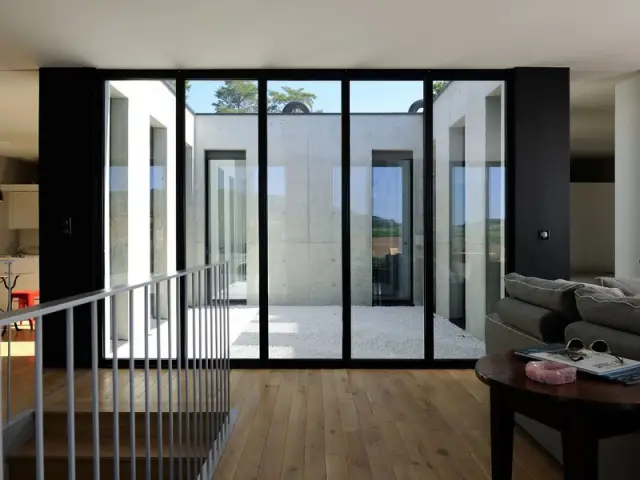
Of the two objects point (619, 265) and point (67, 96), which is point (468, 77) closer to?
point (619, 265)

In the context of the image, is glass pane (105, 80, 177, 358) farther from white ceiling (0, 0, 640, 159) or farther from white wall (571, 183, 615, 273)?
white wall (571, 183, 615, 273)

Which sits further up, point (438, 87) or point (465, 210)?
point (438, 87)

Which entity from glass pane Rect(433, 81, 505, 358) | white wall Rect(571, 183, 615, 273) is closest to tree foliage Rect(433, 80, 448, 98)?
glass pane Rect(433, 81, 505, 358)

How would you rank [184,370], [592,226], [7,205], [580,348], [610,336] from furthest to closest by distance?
[592,226] → [7,205] → [184,370] → [610,336] → [580,348]

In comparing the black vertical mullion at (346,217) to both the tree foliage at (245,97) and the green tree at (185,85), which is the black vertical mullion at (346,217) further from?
the green tree at (185,85)

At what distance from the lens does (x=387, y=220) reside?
4.72 m

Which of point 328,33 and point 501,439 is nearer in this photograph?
point 501,439

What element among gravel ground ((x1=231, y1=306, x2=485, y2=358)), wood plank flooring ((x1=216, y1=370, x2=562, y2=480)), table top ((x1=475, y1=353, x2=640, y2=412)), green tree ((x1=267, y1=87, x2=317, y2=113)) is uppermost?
green tree ((x1=267, y1=87, x2=317, y2=113))

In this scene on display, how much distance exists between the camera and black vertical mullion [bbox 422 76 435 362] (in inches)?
182

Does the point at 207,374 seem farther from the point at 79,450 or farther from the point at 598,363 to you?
the point at 598,363

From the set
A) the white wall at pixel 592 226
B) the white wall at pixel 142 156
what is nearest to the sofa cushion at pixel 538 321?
the white wall at pixel 142 156

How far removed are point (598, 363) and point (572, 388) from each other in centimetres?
28

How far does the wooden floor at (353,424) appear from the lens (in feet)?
8.57

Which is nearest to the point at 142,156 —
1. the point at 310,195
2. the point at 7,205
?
the point at 310,195
